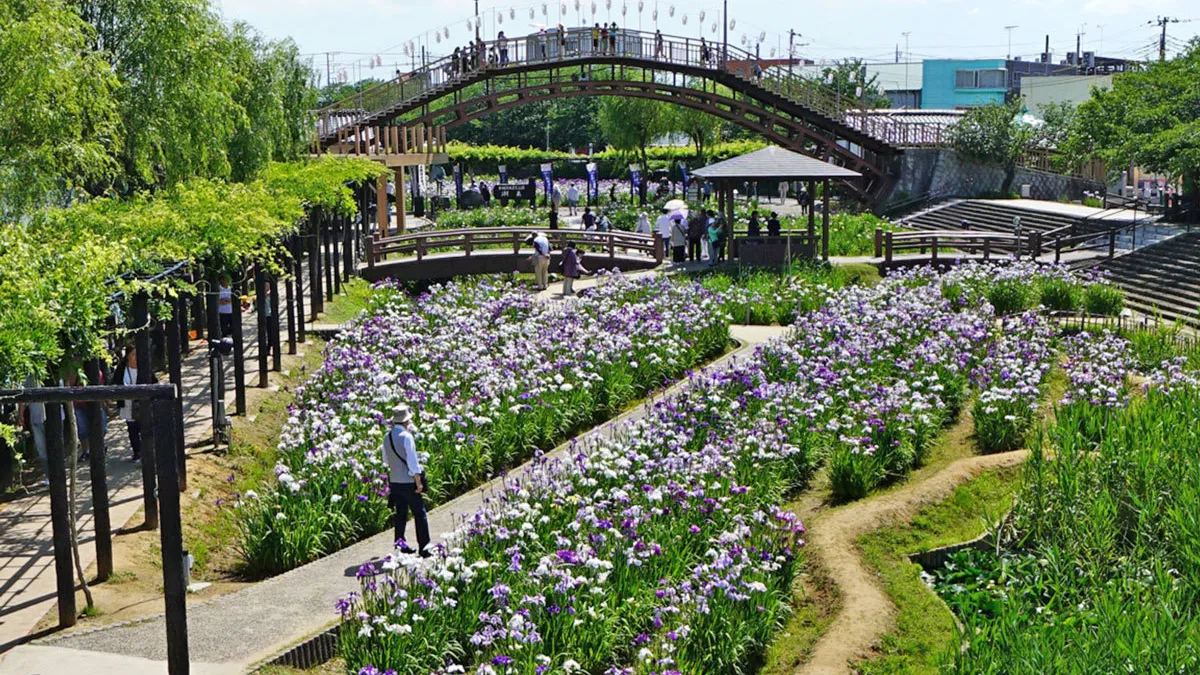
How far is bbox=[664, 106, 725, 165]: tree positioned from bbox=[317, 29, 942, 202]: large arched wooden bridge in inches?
305

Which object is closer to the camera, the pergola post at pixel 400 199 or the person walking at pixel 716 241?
the person walking at pixel 716 241

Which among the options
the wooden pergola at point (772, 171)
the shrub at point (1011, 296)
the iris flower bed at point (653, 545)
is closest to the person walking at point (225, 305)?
the iris flower bed at point (653, 545)

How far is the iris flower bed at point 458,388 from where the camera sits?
42.2ft

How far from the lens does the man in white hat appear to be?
11.6 metres

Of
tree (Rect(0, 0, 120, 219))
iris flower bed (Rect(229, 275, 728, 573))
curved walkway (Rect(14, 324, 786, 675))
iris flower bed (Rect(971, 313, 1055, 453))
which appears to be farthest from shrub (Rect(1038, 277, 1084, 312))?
tree (Rect(0, 0, 120, 219))

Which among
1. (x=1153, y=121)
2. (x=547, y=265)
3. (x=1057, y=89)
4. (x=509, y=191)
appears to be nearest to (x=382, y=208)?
(x=547, y=265)

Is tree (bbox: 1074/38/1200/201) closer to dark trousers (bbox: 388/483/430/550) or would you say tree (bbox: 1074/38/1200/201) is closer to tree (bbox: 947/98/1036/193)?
tree (bbox: 947/98/1036/193)

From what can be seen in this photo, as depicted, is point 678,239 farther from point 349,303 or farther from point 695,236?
point 349,303

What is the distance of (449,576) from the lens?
9.65 meters

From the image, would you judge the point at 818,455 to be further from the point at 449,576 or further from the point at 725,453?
the point at 449,576

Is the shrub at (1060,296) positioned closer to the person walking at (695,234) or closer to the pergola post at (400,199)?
the person walking at (695,234)

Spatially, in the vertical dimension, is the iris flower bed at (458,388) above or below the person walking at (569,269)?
below

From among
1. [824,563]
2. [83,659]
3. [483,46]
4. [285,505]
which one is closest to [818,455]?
[824,563]

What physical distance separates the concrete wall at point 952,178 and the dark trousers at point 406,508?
1546 inches
